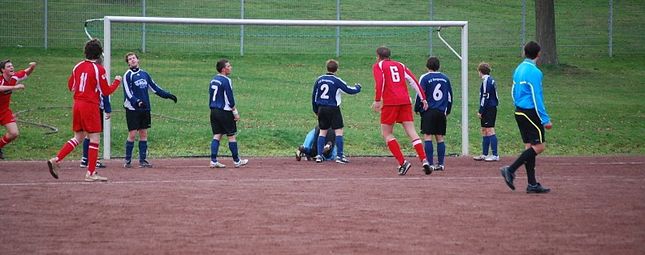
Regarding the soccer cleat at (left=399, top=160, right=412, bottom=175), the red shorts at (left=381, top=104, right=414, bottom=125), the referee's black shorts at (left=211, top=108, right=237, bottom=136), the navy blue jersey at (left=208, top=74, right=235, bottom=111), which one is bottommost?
the soccer cleat at (left=399, top=160, right=412, bottom=175)

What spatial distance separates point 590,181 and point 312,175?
4.19 metres

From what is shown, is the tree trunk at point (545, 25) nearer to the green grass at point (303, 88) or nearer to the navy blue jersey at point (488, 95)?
the green grass at point (303, 88)

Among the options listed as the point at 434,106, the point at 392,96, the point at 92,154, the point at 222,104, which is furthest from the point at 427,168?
the point at 92,154

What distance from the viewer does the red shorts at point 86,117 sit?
1391 centimetres

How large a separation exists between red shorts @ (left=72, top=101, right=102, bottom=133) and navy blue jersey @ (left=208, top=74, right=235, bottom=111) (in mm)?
3346

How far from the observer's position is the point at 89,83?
1392 cm

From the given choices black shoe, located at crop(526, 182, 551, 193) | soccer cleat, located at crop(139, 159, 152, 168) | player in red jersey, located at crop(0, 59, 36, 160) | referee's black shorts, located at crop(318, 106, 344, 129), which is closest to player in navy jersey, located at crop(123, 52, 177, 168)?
soccer cleat, located at crop(139, 159, 152, 168)

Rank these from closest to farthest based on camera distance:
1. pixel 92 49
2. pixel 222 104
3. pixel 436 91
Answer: pixel 92 49
pixel 436 91
pixel 222 104

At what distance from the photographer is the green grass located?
2200 cm

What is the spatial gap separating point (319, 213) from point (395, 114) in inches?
182

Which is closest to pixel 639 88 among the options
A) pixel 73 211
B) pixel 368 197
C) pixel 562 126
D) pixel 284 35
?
pixel 562 126

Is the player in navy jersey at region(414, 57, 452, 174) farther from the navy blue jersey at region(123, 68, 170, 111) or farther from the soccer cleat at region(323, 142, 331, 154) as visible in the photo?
the navy blue jersey at region(123, 68, 170, 111)

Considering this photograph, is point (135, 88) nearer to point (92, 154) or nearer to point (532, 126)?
point (92, 154)

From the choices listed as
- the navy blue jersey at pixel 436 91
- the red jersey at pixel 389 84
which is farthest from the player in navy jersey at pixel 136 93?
the navy blue jersey at pixel 436 91
